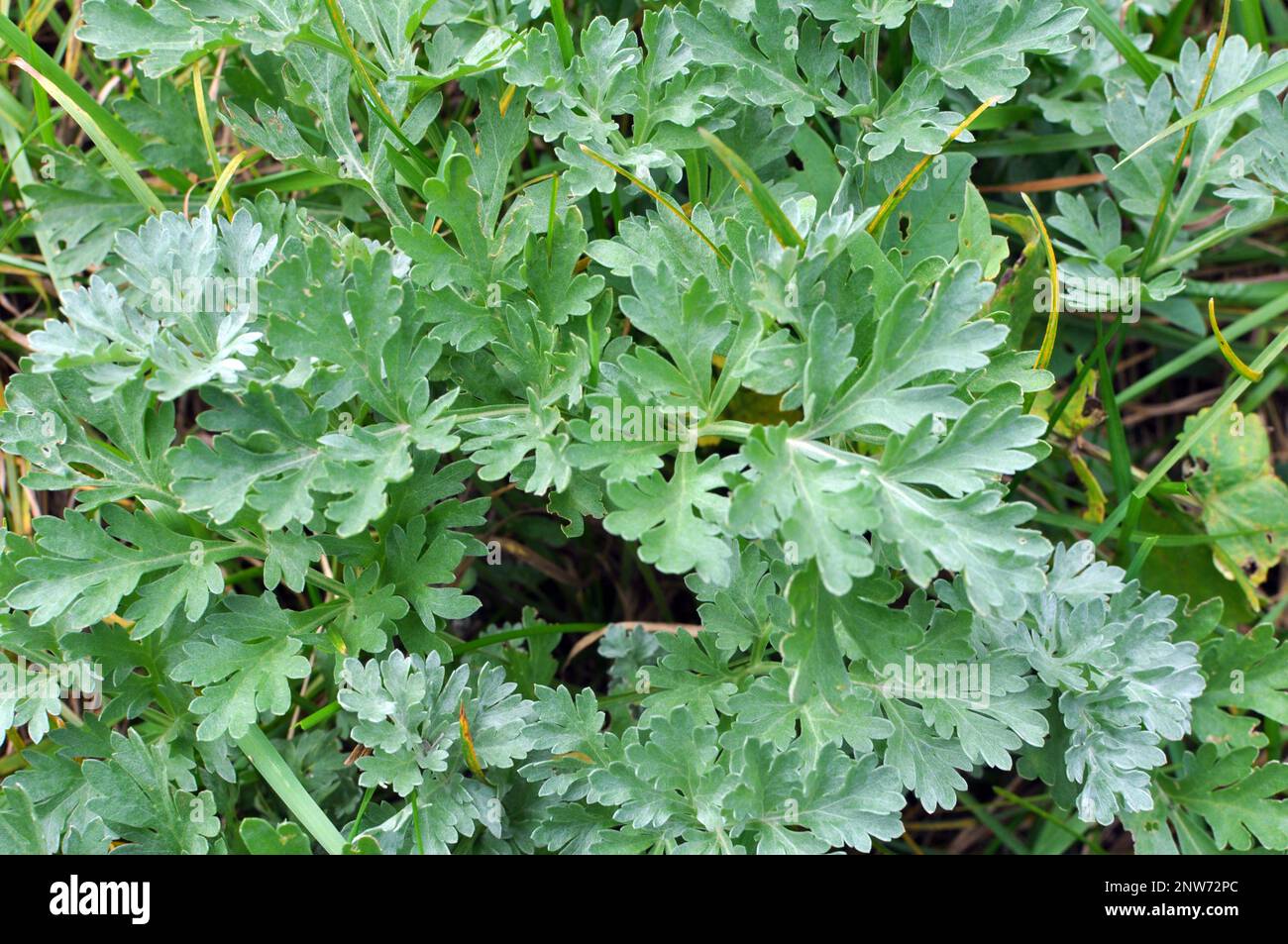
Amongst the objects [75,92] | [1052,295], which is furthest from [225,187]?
[1052,295]

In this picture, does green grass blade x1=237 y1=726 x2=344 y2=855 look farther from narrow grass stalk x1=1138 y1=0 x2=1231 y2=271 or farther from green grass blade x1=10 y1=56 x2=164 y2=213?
narrow grass stalk x1=1138 y1=0 x2=1231 y2=271

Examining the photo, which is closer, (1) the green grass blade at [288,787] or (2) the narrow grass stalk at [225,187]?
(1) the green grass blade at [288,787]

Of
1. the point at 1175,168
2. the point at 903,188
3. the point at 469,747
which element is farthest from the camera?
the point at 1175,168

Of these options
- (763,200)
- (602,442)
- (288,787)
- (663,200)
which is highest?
(763,200)

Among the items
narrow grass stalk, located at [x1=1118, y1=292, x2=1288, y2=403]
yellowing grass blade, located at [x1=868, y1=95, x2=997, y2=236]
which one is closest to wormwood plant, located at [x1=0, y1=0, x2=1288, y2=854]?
yellowing grass blade, located at [x1=868, y1=95, x2=997, y2=236]

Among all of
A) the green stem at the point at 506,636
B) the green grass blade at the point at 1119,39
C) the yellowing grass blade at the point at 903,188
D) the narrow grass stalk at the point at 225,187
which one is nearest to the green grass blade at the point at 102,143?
the narrow grass stalk at the point at 225,187

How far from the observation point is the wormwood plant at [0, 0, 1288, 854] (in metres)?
2.24

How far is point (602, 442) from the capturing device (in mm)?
2264

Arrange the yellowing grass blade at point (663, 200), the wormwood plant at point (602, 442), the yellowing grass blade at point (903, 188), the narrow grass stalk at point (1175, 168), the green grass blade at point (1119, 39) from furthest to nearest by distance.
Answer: the green grass blade at point (1119, 39) → the narrow grass stalk at point (1175, 168) → the yellowing grass blade at point (903, 188) → the yellowing grass blade at point (663, 200) → the wormwood plant at point (602, 442)

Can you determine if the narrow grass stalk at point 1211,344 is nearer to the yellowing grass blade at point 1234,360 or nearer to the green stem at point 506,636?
the yellowing grass blade at point 1234,360

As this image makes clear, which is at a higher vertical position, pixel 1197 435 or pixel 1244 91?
pixel 1244 91

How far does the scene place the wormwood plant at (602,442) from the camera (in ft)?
7.36

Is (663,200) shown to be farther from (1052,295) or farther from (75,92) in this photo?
(75,92)
